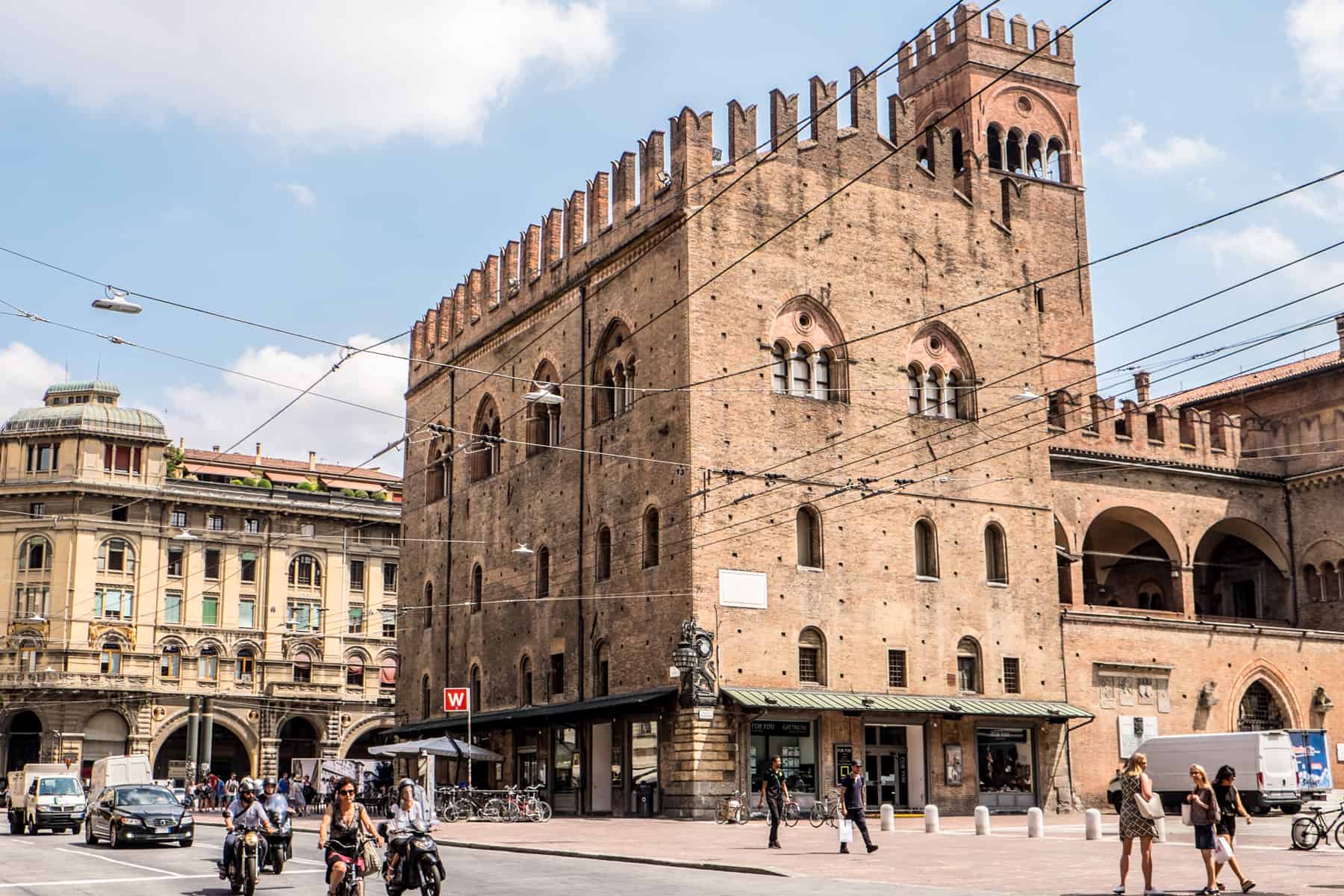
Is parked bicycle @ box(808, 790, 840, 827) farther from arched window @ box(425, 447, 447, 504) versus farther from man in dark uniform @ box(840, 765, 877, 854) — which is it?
arched window @ box(425, 447, 447, 504)

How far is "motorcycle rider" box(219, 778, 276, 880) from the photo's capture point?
17.9 metres

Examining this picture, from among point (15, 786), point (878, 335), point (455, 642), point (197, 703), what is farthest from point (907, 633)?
point (197, 703)

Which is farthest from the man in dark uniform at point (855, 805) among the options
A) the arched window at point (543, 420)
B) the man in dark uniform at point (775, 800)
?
the arched window at point (543, 420)

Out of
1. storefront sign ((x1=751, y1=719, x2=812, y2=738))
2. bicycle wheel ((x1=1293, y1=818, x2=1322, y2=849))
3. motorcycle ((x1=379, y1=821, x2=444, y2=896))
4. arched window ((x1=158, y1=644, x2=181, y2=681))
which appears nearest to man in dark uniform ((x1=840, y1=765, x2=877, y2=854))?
bicycle wheel ((x1=1293, y1=818, x2=1322, y2=849))

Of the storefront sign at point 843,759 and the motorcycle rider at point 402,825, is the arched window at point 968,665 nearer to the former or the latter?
the storefront sign at point 843,759

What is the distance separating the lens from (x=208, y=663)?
72.6 metres

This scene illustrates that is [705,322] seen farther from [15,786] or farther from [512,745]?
[15,786]

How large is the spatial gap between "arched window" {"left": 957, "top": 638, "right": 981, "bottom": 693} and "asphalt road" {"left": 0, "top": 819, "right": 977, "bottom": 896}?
15.9m

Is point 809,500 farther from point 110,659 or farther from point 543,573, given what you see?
point 110,659

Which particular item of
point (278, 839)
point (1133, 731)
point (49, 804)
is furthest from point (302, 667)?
point (278, 839)

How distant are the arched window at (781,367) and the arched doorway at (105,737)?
45.1 meters

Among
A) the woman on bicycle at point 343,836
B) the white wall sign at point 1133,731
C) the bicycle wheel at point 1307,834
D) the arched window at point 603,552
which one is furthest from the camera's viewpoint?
the white wall sign at point 1133,731

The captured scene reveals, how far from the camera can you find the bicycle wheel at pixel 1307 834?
2197 cm

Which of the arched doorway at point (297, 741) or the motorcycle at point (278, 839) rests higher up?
the arched doorway at point (297, 741)
